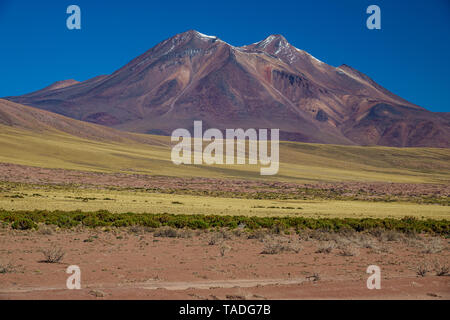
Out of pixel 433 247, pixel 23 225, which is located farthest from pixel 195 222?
pixel 433 247

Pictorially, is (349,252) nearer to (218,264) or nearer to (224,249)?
(224,249)

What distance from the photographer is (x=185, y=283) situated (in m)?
13.2

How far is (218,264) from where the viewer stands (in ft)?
52.5

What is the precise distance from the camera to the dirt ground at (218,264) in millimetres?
11977

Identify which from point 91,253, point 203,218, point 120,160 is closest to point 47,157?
point 120,160

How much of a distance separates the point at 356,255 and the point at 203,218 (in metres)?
11.0

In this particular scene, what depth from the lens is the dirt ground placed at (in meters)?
12.0

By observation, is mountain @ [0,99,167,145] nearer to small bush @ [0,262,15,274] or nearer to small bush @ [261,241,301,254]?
small bush @ [261,241,301,254]

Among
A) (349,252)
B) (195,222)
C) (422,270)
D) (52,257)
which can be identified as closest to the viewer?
(422,270)

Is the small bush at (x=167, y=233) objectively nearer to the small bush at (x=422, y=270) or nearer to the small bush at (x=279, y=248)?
the small bush at (x=279, y=248)

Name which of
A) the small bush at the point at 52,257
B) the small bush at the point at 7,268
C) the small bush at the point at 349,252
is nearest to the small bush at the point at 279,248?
the small bush at the point at 349,252

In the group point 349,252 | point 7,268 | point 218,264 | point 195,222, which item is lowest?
point 218,264

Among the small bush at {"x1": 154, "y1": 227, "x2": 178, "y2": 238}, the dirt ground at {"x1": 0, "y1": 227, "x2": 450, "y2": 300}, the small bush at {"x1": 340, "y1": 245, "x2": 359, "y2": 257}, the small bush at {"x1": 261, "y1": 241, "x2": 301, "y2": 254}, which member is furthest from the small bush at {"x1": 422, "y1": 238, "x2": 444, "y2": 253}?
the small bush at {"x1": 154, "y1": 227, "x2": 178, "y2": 238}
